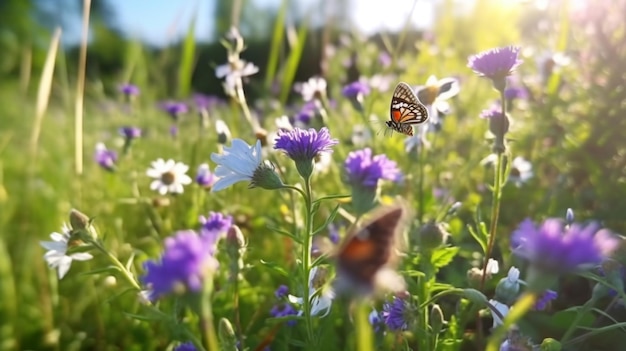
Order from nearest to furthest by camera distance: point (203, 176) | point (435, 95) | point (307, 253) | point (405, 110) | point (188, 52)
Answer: point (307, 253) < point (405, 110) < point (435, 95) < point (203, 176) < point (188, 52)

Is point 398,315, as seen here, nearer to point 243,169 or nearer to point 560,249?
point 243,169

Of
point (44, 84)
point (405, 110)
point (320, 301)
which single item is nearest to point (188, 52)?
point (44, 84)

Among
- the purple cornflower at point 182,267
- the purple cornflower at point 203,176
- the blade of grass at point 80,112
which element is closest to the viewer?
the purple cornflower at point 182,267

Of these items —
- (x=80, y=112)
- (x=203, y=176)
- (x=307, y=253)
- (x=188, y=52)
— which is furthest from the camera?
(x=188, y=52)

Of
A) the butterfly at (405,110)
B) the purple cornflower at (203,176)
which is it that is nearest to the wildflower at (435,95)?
the butterfly at (405,110)

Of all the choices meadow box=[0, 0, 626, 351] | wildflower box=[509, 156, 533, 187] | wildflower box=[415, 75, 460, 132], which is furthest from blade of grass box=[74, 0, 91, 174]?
wildflower box=[509, 156, 533, 187]

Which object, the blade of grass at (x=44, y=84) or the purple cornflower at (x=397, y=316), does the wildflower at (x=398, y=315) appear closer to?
the purple cornflower at (x=397, y=316)

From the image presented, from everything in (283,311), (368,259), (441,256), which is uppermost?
(368,259)
